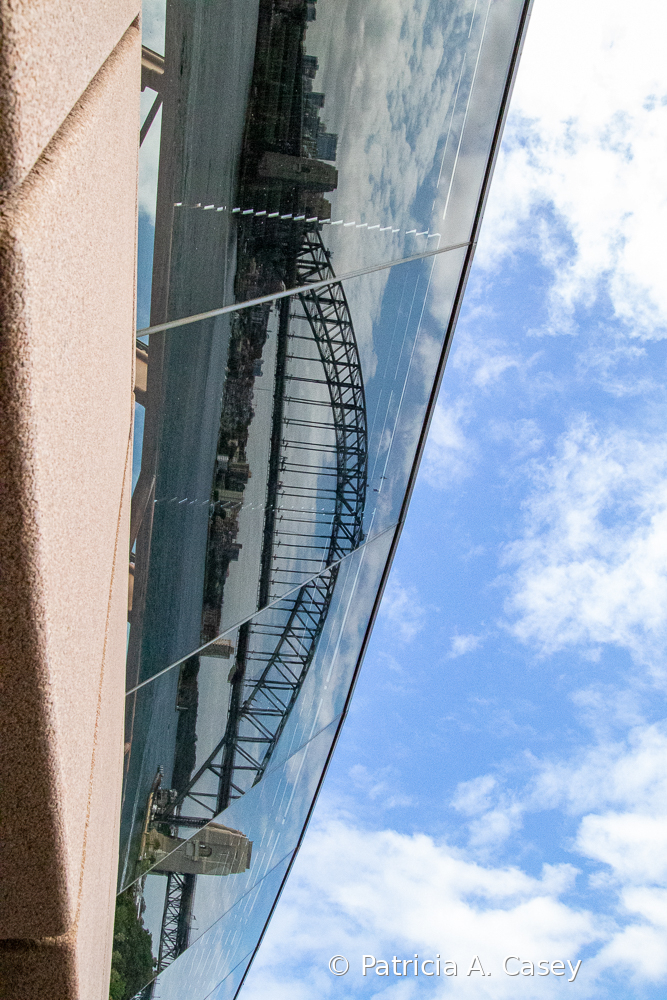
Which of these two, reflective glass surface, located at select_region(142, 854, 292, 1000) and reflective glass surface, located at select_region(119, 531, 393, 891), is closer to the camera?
reflective glass surface, located at select_region(119, 531, 393, 891)

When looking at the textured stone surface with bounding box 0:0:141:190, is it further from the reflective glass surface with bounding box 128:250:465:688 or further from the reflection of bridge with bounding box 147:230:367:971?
the reflection of bridge with bounding box 147:230:367:971

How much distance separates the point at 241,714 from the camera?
536 cm

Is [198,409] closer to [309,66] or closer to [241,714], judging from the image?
[309,66]

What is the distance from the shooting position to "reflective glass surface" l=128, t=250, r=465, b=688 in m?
3.72

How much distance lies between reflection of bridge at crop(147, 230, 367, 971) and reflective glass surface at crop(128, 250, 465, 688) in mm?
15

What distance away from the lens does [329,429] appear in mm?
4914

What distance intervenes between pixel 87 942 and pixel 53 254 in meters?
2.23

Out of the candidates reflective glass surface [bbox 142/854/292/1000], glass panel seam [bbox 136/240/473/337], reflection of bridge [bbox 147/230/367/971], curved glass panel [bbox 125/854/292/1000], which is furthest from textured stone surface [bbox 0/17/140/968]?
reflective glass surface [bbox 142/854/292/1000]

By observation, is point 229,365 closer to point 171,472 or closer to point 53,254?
point 171,472

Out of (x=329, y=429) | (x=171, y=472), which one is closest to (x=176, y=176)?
(x=171, y=472)

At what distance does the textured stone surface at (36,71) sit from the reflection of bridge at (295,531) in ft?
8.81

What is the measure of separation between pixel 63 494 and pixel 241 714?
13.6 ft

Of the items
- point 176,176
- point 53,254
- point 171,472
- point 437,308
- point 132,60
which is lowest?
point 53,254

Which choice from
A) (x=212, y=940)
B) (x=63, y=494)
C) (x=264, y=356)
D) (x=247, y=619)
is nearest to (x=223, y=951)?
(x=212, y=940)
